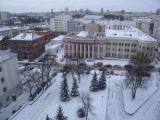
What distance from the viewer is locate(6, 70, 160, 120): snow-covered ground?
22.9m

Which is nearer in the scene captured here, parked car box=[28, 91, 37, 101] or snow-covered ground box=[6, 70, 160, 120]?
snow-covered ground box=[6, 70, 160, 120]

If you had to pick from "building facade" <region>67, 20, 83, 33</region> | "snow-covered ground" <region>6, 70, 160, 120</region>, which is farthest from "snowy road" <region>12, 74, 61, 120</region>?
"building facade" <region>67, 20, 83, 33</region>

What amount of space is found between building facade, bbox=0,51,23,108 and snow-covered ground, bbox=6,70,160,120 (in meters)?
3.85

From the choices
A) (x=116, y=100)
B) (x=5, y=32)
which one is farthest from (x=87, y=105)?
(x=5, y=32)

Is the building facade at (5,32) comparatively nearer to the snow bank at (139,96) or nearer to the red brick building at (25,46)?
the red brick building at (25,46)

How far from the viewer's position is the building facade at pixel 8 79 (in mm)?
24987

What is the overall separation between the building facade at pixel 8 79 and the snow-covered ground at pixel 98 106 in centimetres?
385

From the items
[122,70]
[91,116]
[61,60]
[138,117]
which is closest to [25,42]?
[61,60]

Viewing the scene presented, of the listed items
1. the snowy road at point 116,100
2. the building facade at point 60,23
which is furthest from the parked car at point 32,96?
the building facade at point 60,23

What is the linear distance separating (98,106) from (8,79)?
1637 centimetres

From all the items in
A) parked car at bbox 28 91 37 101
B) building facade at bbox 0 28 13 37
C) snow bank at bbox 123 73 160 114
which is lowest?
snow bank at bbox 123 73 160 114

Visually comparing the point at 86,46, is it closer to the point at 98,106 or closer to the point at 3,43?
the point at 98,106

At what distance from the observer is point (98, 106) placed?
25.4 meters

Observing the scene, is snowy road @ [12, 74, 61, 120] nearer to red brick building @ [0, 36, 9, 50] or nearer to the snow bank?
the snow bank
